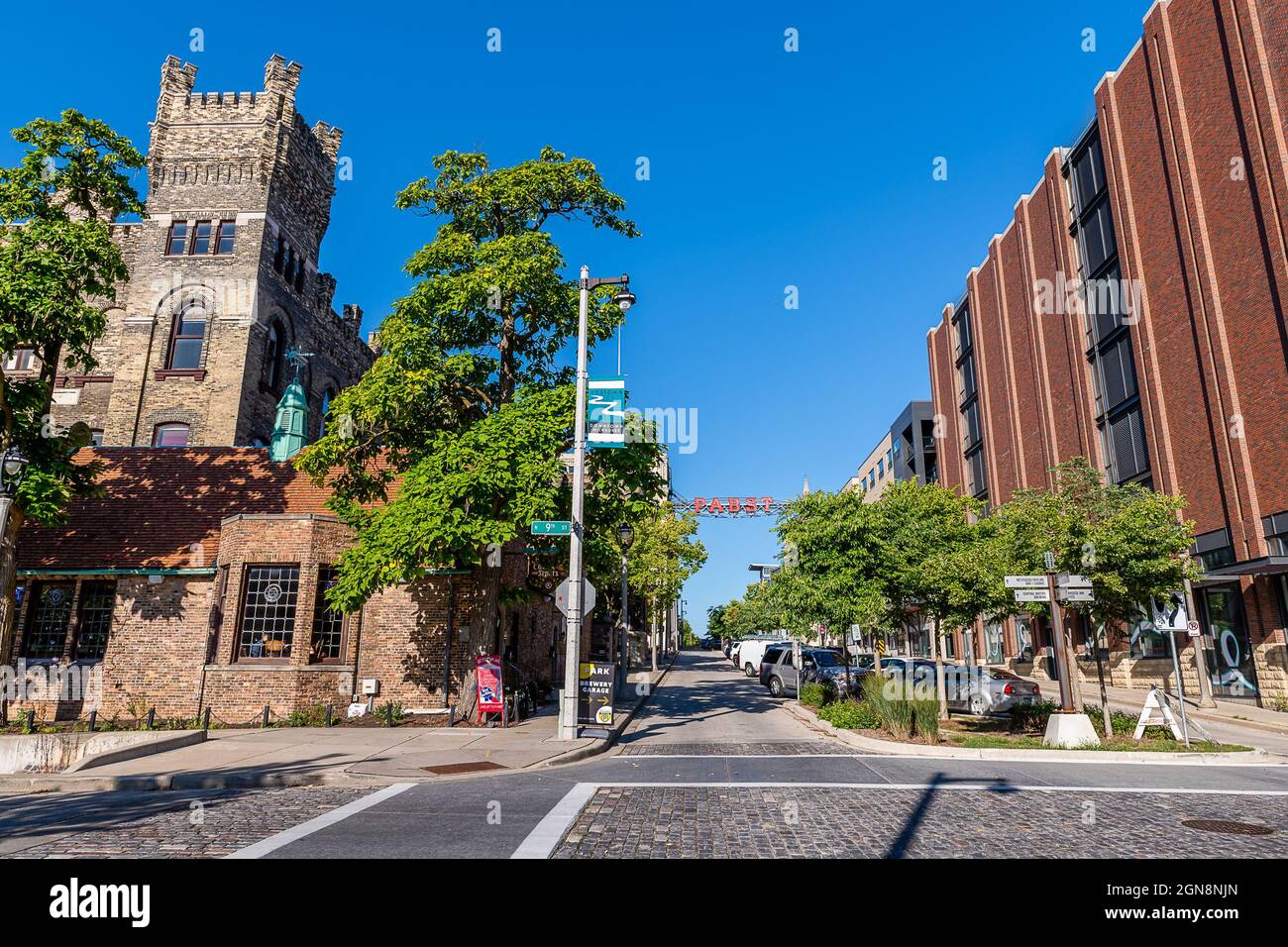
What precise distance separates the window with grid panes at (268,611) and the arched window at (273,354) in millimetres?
15477

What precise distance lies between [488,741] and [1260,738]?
57.1 feet

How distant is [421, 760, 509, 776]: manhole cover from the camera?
11375 mm

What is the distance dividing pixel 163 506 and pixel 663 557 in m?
28.9

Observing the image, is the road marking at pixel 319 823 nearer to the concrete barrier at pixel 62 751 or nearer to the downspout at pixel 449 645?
the concrete barrier at pixel 62 751

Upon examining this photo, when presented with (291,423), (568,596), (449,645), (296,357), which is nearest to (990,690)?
(568,596)

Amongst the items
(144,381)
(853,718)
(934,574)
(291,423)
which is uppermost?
(144,381)

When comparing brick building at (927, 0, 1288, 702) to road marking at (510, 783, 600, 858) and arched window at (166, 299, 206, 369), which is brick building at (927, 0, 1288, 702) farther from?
arched window at (166, 299, 206, 369)

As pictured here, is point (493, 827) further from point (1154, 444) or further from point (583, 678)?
point (1154, 444)

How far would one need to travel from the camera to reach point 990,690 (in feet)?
61.9

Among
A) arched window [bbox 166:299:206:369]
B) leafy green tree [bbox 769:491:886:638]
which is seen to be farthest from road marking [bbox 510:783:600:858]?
arched window [bbox 166:299:206:369]

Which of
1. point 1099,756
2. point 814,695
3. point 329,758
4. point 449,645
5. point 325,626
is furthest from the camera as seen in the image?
point 814,695

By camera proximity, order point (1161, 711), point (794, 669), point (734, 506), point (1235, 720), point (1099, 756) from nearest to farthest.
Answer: point (1099, 756), point (1161, 711), point (1235, 720), point (794, 669), point (734, 506)

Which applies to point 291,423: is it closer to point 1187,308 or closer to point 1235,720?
point 1235,720

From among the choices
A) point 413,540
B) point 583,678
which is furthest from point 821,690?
point 413,540
